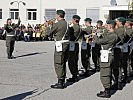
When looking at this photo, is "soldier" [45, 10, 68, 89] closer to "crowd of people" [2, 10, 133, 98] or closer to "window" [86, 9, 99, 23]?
"crowd of people" [2, 10, 133, 98]

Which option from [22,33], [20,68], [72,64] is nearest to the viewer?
[72,64]

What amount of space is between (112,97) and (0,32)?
21.7m

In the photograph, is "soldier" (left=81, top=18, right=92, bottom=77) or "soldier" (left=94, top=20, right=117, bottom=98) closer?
"soldier" (left=94, top=20, right=117, bottom=98)

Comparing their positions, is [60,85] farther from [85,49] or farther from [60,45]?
[85,49]

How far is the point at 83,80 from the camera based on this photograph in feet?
35.4

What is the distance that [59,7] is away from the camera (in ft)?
120

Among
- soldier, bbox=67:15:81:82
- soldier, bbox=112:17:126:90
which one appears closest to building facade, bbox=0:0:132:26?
soldier, bbox=67:15:81:82

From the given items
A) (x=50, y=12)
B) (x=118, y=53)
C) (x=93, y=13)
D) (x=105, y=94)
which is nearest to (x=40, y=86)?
(x=105, y=94)

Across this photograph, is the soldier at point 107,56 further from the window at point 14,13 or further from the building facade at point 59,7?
the window at point 14,13

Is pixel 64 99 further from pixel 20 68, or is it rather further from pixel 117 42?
pixel 20 68

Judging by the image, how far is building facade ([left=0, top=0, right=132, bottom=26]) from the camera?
35428 millimetres

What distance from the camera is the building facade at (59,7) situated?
35.4m

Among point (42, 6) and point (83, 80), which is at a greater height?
point (42, 6)

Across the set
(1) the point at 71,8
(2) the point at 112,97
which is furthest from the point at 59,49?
(1) the point at 71,8
